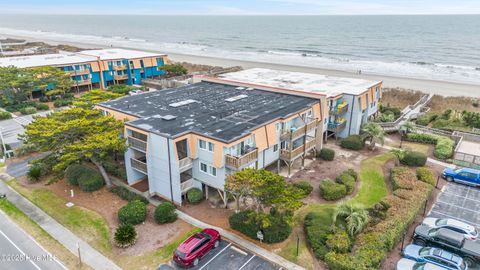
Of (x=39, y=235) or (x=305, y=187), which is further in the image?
(x=305, y=187)

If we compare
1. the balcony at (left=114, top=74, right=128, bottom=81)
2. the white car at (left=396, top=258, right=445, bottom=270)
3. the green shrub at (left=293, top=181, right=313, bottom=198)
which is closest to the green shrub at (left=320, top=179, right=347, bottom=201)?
the green shrub at (left=293, top=181, right=313, bottom=198)

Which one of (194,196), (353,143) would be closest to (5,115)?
(194,196)

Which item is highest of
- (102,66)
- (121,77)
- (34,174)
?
(102,66)

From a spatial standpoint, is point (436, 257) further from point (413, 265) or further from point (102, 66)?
point (102, 66)

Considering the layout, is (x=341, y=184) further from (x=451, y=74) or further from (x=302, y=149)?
(x=451, y=74)

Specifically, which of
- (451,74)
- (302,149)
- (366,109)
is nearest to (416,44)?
(451,74)

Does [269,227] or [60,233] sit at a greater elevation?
[269,227]

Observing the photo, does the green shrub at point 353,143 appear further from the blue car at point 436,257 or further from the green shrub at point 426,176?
the blue car at point 436,257
